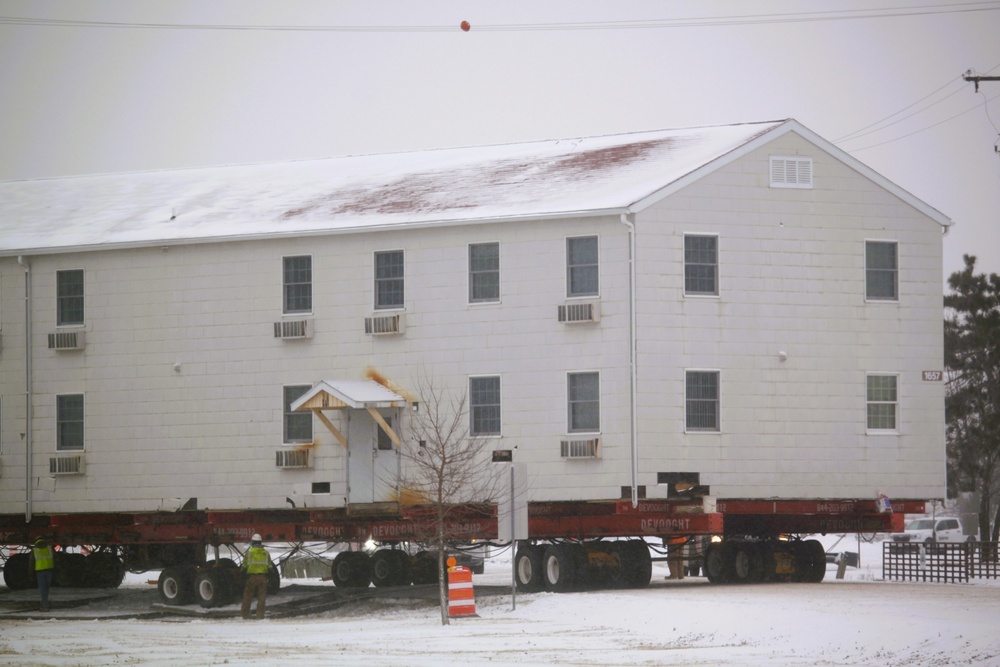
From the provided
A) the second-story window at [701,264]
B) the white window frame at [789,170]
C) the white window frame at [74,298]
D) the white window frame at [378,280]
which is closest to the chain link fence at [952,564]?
the second-story window at [701,264]

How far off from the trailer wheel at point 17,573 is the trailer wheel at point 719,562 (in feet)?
60.9

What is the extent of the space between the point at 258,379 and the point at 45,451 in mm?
6326

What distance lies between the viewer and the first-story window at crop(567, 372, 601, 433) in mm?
37344

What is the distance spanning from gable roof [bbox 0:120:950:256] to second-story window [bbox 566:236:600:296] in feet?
2.62

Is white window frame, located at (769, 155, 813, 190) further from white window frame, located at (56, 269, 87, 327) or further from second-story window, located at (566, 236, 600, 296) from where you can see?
white window frame, located at (56, 269, 87, 327)

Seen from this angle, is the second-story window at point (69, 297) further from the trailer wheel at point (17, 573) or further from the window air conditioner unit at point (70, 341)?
the trailer wheel at point (17, 573)

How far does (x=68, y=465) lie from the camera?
42.3 metres

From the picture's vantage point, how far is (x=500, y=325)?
38375 mm

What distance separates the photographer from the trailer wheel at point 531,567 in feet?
122

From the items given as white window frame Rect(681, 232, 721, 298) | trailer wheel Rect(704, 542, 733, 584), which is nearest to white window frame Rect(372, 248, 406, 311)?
white window frame Rect(681, 232, 721, 298)

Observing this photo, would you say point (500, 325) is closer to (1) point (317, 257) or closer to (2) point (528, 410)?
(2) point (528, 410)

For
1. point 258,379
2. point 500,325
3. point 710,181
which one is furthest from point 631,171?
point 258,379

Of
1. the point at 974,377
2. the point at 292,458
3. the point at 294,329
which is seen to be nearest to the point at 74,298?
the point at 294,329

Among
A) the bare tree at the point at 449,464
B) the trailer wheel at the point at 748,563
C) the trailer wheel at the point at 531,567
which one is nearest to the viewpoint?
the bare tree at the point at 449,464
